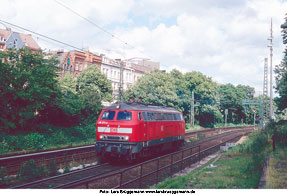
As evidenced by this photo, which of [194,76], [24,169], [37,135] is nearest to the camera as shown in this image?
[24,169]

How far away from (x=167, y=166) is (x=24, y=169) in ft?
22.0

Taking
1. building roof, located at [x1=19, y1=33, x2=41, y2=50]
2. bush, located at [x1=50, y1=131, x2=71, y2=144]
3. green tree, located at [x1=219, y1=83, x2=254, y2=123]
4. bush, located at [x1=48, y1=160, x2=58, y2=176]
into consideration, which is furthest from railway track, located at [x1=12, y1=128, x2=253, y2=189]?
green tree, located at [x1=219, y1=83, x2=254, y2=123]

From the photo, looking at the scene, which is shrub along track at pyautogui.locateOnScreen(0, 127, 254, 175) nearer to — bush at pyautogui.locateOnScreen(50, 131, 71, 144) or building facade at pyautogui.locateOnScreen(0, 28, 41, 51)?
bush at pyautogui.locateOnScreen(50, 131, 71, 144)

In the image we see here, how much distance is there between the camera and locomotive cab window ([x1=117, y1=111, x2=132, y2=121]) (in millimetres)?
15977

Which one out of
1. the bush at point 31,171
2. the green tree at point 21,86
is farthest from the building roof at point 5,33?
the bush at point 31,171

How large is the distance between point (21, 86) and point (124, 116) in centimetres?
946

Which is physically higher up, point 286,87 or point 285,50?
point 285,50

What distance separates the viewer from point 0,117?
19.8 meters

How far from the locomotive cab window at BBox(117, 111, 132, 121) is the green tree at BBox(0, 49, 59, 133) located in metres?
Result: 7.74

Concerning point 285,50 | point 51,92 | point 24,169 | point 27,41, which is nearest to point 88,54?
point 27,41

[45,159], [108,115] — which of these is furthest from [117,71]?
[45,159]

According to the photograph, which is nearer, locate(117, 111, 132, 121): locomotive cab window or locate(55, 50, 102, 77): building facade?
locate(117, 111, 132, 121): locomotive cab window

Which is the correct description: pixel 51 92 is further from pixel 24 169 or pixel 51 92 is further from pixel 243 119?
pixel 243 119

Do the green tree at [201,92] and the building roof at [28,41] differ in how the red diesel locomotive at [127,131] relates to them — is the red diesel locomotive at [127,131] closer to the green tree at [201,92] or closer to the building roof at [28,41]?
the green tree at [201,92]
